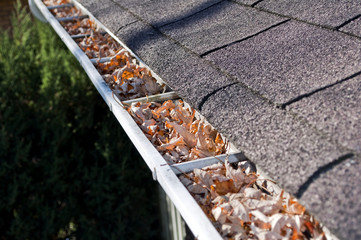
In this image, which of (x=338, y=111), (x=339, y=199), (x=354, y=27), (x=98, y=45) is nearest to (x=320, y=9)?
(x=354, y=27)

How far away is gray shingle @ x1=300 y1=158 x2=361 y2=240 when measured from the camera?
3.00ft

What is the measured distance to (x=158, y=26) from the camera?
2.32m

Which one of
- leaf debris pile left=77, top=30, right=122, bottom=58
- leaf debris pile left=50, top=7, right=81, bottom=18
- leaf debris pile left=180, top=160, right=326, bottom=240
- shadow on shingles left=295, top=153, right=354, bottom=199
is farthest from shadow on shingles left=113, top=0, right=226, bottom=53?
leaf debris pile left=50, top=7, right=81, bottom=18

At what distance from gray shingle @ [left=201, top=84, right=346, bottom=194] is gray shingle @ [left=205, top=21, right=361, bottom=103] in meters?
0.07

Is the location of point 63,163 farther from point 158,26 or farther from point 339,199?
point 339,199

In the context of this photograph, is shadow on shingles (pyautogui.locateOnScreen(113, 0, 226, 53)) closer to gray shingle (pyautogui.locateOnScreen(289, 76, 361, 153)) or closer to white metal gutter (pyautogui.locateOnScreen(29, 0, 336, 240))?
white metal gutter (pyautogui.locateOnScreen(29, 0, 336, 240))

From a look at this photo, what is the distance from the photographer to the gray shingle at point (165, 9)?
2.40m

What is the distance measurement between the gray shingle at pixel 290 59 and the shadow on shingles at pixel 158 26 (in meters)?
0.50

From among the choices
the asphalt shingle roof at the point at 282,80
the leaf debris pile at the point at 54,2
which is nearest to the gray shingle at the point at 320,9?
the asphalt shingle roof at the point at 282,80

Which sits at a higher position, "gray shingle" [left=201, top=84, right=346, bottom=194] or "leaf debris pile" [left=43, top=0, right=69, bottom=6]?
"gray shingle" [left=201, top=84, right=346, bottom=194]

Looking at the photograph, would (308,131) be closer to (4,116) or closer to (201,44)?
(201,44)

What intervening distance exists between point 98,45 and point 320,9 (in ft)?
5.14

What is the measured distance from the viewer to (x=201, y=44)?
6.35 feet

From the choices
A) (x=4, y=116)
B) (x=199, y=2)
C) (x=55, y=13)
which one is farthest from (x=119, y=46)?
(x=4, y=116)
